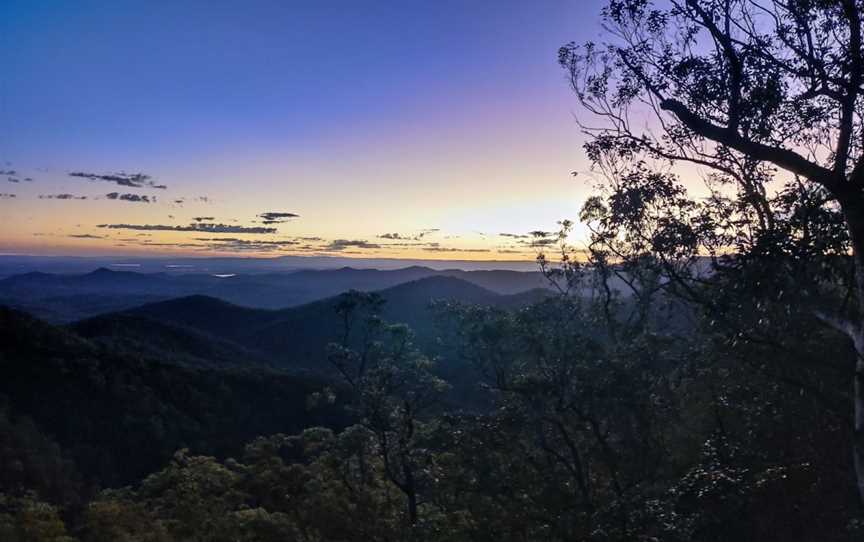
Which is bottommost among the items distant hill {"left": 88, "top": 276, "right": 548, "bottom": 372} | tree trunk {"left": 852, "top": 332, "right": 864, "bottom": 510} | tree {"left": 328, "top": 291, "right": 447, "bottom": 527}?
distant hill {"left": 88, "top": 276, "right": 548, "bottom": 372}

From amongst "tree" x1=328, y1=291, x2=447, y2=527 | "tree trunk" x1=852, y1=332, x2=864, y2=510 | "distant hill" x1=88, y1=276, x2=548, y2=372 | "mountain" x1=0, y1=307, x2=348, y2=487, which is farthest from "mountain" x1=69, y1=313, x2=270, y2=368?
"tree trunk" x1=852, y1=332, x2=864, y2=510

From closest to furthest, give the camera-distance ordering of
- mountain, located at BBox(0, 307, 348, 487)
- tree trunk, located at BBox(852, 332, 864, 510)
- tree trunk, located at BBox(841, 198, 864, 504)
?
1. tree trunk, located at BBox(841, 198, 864, 504)
2. tree trunk, located at BBox(852, 332, 864, 510)
3. mountain, located at BBox(0, 307, 348, 487)

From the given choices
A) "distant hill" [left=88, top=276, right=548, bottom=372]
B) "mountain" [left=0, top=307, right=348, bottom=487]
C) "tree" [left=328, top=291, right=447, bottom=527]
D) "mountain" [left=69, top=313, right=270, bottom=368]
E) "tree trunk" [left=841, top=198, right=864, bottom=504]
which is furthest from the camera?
"distant hill" [left=88, top=276, right=548, bottom=372]

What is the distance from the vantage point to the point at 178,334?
96.1 m

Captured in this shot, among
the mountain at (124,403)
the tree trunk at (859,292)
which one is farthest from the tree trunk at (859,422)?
the mountain at (124,403)

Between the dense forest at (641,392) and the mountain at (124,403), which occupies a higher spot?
the dense forest at (641,392)

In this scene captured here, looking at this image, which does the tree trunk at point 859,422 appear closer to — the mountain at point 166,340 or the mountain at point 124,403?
the mountain at point 124,403

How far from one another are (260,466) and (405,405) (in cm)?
485

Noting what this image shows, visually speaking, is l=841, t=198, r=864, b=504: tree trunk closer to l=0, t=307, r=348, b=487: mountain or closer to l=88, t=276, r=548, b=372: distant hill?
l=0, t=307, r=348, b=487: mountain

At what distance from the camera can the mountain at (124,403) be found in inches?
1788

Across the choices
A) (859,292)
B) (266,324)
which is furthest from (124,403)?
(266,324)

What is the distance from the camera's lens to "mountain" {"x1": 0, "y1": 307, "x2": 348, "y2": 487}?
4541 centimetres

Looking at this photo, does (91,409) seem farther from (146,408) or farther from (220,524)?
(220,524)

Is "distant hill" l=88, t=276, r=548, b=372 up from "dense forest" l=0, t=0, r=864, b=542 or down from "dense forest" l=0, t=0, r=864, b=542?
down
